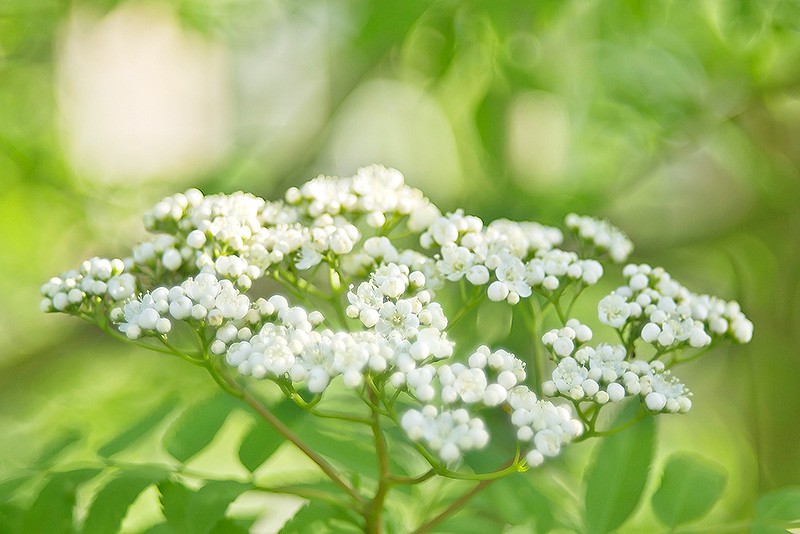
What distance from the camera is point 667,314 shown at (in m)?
1.28

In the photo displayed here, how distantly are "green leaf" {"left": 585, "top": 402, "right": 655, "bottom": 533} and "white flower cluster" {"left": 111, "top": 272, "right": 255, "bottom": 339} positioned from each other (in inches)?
23.6

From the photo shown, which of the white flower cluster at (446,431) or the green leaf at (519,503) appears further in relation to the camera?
the green leaf at (519,503)

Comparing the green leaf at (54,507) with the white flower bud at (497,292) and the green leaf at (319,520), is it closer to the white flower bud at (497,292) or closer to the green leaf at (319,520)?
the green leaf at (319,520)

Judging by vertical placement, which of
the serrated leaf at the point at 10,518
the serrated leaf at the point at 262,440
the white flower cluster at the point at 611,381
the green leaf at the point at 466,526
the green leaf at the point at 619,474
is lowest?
the serrated leaf at the point at 10,518

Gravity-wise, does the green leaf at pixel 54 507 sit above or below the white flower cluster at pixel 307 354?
below

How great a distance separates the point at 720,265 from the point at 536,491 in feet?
5.75

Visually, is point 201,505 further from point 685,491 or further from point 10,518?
point 685,491

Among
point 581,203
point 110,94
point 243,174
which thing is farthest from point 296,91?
point 581,203

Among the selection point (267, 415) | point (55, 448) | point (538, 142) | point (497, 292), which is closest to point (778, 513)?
point (497, 292)

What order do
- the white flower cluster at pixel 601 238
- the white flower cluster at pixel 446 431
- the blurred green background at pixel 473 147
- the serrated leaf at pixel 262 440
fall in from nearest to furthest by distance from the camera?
the white flower cluster at pixel 446 431, the serrated leaf at pixel 262 440, the white flower cluster at pixel 601 238, the blurred green background at pixel 473 147

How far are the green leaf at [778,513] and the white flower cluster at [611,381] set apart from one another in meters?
0.26

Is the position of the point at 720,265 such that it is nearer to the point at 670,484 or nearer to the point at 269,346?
the point at 670,484

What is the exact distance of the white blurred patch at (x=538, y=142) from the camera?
2.43 m

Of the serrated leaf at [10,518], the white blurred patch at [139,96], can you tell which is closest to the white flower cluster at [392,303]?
the serrated leaf at [10,518]
